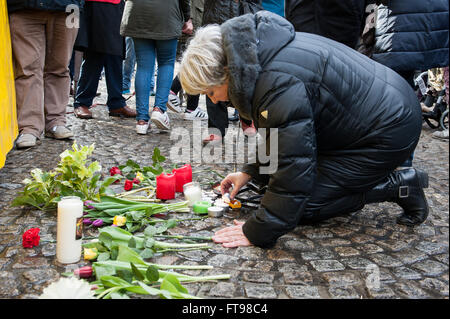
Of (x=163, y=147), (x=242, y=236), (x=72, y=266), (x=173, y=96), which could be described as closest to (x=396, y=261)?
(x=242, y=236)

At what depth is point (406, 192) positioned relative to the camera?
9.18 feet

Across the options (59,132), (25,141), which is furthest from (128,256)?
(59,132)

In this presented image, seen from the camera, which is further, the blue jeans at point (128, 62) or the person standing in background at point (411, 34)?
the blue jeans at point (128, 62)

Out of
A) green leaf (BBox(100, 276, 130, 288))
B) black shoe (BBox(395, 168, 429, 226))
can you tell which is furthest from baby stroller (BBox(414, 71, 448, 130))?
green leaf (BBox(100, 276, 130, 288))

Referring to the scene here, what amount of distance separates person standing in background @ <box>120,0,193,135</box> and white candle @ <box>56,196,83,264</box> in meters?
3.16

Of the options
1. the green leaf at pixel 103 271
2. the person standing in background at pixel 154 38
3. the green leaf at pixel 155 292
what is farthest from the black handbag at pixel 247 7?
the green leaf at pixel 155 292

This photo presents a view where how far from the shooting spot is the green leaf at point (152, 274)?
193 cm

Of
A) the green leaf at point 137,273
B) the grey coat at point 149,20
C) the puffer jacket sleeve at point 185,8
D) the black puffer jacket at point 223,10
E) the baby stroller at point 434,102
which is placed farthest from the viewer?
the baby stroller at point 434,102

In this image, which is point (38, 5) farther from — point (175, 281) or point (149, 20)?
point (175, 281)

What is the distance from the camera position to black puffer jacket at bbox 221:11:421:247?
2.23 meters

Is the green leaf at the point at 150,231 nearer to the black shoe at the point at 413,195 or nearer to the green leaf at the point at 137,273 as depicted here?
the green leaf at the point at 137,273

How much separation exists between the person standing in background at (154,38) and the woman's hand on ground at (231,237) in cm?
297

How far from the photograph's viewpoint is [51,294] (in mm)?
1621

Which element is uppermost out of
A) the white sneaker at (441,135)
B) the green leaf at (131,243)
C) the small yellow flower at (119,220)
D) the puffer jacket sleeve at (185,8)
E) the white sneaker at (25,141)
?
the puffer jacket sleeve at (185,8)
